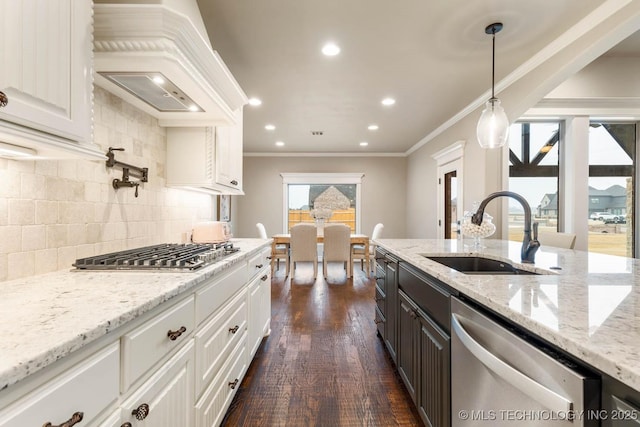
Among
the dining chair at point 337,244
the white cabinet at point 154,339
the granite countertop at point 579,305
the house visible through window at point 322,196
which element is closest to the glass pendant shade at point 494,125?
the granite countertop at point 579,305

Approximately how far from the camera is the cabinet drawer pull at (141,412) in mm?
802

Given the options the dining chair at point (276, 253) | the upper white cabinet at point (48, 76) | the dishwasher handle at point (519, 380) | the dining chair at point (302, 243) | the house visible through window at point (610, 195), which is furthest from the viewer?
the dining chair at point (276, 253)

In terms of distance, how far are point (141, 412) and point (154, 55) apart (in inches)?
52.4

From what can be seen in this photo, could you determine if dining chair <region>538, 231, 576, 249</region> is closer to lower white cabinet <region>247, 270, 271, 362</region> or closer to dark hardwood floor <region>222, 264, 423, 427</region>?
dark hardwood floor <region>222, 264, 423, 427</region>

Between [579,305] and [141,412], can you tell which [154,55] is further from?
[579,305]

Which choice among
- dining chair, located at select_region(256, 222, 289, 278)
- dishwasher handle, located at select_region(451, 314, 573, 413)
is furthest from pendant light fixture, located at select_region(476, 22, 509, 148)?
dining chair, located at select_region(256, 222, 289, 278)

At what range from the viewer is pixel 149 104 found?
6.01 feet

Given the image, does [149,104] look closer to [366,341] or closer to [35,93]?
[35,93]

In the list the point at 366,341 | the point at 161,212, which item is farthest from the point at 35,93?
the point at 366,341

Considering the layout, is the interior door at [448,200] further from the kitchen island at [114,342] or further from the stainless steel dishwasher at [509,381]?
the kitchen island at [114,342]

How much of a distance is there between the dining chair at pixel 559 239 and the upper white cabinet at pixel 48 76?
329cm

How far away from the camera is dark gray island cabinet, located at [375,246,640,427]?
0.56m

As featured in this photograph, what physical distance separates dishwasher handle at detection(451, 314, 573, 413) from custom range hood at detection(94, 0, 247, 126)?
1.61 m

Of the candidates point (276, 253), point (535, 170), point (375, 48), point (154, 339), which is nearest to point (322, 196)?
point (276, 253)
